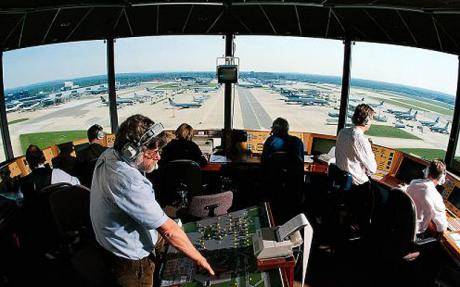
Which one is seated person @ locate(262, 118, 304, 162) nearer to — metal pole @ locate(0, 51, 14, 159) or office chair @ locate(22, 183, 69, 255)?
office chair @ locate(22, 183, 69, 255)

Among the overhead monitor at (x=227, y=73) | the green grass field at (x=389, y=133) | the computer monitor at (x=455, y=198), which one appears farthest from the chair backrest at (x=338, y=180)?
the green grass field at (x=389, y=133)

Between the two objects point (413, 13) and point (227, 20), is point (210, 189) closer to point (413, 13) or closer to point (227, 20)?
point (227, 20)

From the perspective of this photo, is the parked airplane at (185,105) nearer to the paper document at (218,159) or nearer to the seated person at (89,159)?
the paper document at (218,159)

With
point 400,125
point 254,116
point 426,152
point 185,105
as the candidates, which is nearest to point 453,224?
point 426,152

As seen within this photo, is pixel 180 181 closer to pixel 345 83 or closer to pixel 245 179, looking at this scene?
pixel 245 179

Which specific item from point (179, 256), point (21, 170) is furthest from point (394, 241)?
point (21, 170)

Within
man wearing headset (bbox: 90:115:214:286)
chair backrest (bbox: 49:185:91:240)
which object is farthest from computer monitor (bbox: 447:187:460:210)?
chair backrest (bbox: 49:185:91:240)

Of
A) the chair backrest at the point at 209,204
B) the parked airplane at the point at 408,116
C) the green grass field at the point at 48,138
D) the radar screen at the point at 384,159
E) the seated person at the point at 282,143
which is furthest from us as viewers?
the parked airplane at the point at 408,116
